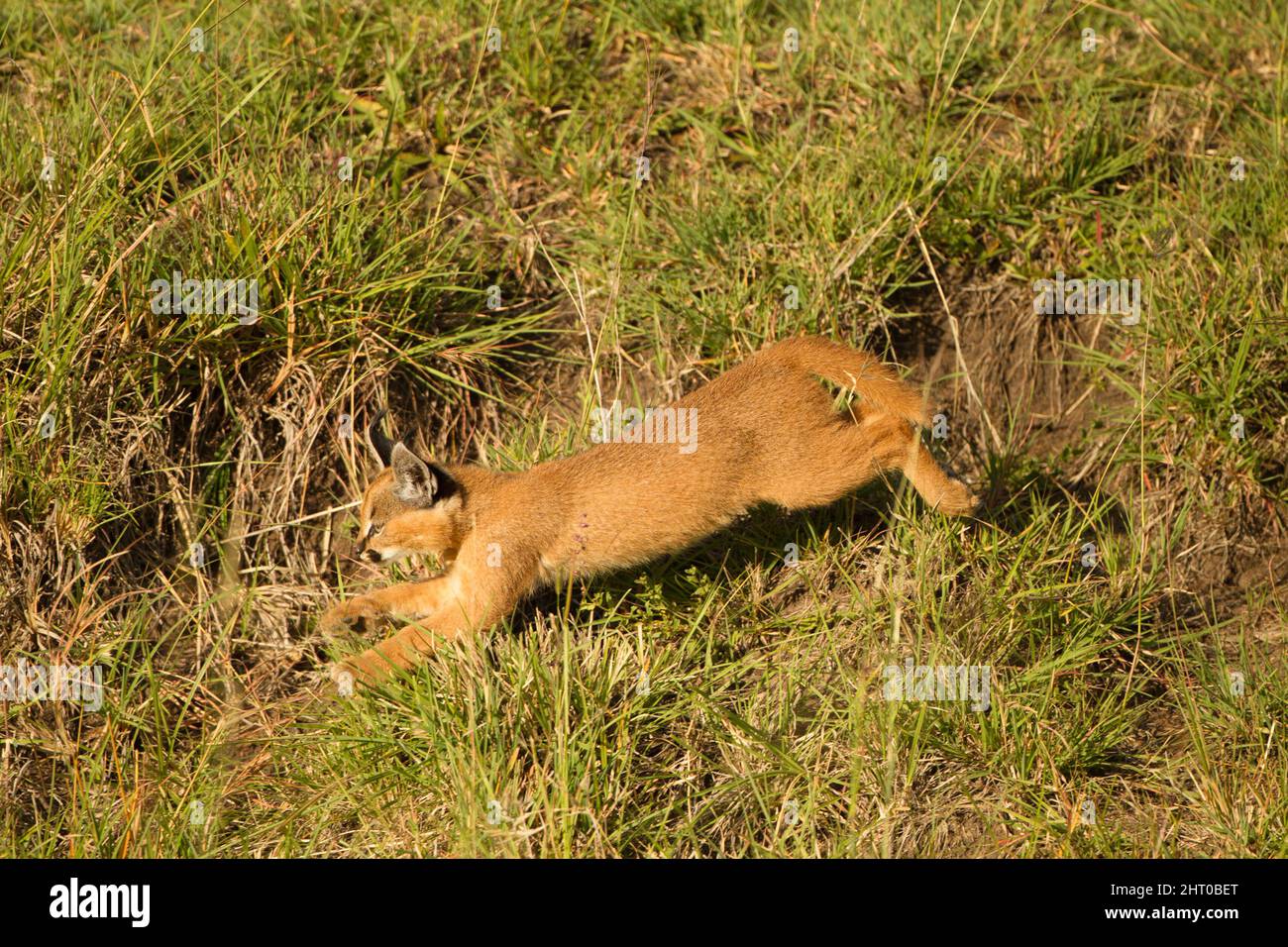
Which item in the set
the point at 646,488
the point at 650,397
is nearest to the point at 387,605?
the point at 646,488

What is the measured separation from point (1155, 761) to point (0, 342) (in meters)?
5.57

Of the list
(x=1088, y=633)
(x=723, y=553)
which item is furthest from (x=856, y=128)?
(x=1088, y=633)

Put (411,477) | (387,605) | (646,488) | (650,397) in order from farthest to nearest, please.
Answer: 1. (650,397)
2. (387,605)
3. (646,488)
4. (411,477)

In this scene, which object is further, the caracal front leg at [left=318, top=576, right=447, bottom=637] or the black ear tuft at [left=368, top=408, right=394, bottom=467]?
the caracal front leg at [left=318, top=576, right=447, bottom=637]

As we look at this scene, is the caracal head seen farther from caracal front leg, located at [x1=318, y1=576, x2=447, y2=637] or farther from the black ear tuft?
caracal front leg, located at [x1=318, y1=576, x2=447, y2=637]

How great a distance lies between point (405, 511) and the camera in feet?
19.1

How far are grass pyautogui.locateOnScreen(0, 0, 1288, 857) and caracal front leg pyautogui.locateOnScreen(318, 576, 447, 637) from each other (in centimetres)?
27

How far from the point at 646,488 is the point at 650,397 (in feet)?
3.89

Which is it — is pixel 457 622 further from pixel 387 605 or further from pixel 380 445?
pixel 380 445

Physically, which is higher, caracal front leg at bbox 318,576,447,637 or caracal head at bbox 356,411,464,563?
caracal head at bbox 356,411,464,563

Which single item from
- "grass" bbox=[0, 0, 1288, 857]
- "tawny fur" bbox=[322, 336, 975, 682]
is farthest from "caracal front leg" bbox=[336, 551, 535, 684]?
"grass" bbox=[0, 0, 1288, 857]

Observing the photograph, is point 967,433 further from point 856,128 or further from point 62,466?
point 62,466

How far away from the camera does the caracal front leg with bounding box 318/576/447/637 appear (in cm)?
605

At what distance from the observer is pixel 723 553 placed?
20.7 ft
